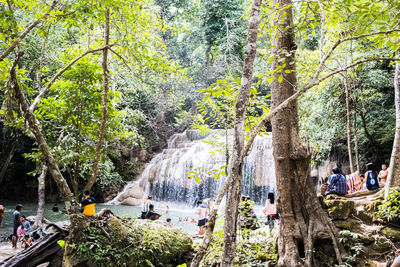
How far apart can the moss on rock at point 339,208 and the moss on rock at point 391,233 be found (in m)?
0.57

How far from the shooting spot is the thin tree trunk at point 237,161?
9.79 feet

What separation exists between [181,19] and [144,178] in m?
15.5

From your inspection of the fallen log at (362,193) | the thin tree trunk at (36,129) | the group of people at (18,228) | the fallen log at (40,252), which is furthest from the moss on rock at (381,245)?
the group of people at (18,228)

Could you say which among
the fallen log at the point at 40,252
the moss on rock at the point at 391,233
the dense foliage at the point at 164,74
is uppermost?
the dense foliage at the point at 164,74

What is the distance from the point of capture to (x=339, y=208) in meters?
5.18

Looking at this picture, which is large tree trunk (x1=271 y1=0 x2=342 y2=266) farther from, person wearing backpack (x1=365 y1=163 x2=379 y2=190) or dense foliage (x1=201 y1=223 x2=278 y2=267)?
person wearing backpack (x1=365 y1=163 x2=379 y2=190)

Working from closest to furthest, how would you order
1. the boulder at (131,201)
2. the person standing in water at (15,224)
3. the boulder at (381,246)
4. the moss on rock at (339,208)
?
1. the boulder at (381,246)
2. the moss on rock at (339,208)
3. the person standing in water at (15,224)
4. the boulder at (131,201)

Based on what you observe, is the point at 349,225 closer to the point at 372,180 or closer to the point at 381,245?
the point at 381,245

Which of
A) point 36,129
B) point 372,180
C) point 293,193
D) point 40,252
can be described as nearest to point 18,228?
point 40,252

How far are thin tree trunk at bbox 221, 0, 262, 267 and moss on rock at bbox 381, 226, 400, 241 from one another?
138 inches

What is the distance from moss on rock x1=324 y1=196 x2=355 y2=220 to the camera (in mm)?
5152

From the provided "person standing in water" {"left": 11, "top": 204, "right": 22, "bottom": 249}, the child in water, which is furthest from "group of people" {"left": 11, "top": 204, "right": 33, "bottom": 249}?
the child in water

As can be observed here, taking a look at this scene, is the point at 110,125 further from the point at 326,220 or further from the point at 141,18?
the point at 326,220

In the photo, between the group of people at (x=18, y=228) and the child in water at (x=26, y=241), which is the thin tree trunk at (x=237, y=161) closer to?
the child in water at (x=26, y=241)
